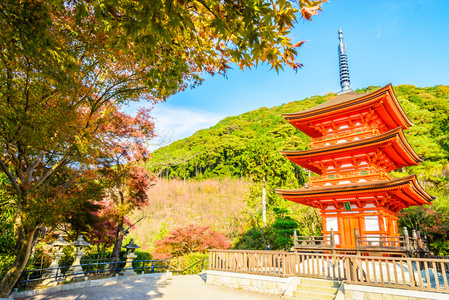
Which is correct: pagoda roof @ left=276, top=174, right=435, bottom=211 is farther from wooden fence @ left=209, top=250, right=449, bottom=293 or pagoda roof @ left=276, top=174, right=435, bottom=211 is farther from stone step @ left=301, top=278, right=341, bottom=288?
stone step @ left=301, top=278, right=341, bottom=288

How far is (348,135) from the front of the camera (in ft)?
43.7

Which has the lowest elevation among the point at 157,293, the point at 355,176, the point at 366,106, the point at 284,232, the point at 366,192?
the point at 157,293

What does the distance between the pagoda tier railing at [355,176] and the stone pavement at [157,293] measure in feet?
23.3

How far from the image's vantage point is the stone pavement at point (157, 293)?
7492 millimetres

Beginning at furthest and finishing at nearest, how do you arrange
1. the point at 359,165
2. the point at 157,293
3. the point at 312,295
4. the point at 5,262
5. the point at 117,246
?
the point at 117,246 → the point at 359,165 → the point at 157,293 → the point at 312,295 → the point at 5,262

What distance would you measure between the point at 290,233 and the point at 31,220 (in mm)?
18433

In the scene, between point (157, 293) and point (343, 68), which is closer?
point (157, 293)

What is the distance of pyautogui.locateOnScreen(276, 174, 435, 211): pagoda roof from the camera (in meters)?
10.8

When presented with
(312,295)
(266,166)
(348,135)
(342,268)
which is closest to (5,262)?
(312,295)

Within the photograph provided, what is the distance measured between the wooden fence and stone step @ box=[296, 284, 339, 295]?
0.38m

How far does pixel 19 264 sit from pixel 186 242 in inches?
518

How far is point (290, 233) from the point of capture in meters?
20.2

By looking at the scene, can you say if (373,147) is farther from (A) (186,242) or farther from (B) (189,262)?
(A) (186,242)

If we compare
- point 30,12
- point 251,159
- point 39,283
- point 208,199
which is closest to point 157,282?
point 39,283
